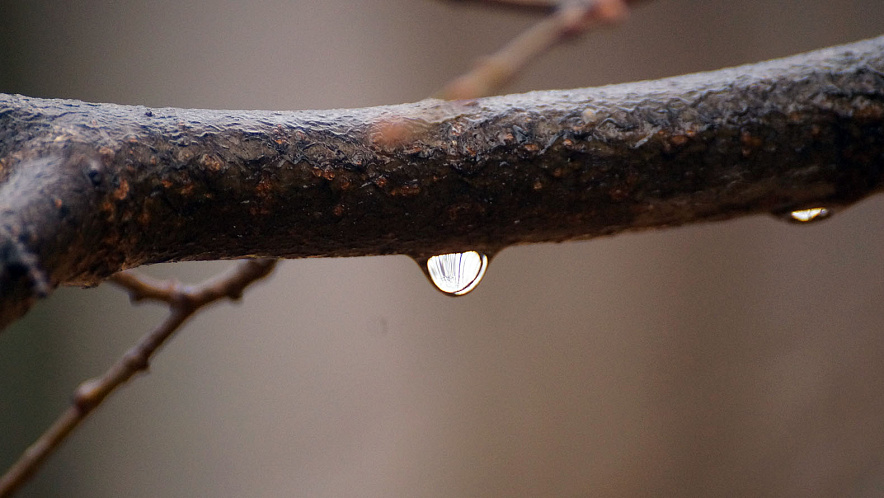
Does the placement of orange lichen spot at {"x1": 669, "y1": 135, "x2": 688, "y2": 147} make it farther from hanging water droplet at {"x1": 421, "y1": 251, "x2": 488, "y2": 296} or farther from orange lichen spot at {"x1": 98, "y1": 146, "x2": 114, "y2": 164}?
orange lichen spot at {"x1": 98, "y1": 146, "x2": 114, "y2": 164}

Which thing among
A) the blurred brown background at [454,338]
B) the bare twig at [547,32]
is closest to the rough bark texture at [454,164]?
the bare twig at [547,32]

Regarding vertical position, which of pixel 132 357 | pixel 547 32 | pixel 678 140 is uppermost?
pixel 547 32

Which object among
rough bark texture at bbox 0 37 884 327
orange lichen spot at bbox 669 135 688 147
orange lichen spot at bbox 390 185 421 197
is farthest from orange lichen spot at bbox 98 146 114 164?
orange lichen spot at bbox 669 135 688 147

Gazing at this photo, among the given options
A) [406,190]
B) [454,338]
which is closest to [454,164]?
[406,190]

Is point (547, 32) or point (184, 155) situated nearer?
point (184, 155)

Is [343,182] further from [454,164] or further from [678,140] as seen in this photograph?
[678,140]

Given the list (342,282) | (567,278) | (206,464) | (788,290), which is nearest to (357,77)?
(342,282)

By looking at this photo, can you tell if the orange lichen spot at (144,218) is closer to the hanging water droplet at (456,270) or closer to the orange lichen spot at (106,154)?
the orange lichen spot at (106,154)
